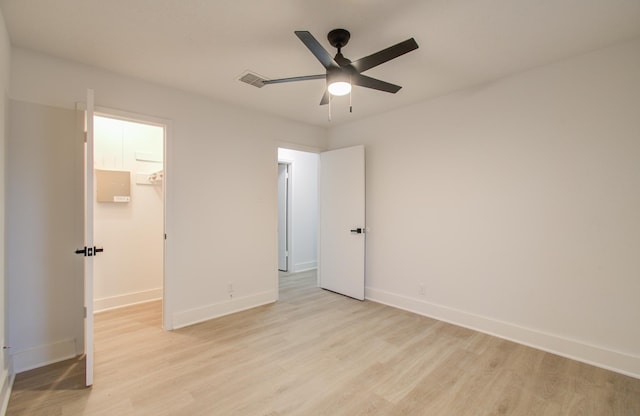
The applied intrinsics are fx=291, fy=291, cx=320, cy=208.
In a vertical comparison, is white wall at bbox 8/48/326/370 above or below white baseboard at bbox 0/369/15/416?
above

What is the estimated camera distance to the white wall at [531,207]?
231 cm

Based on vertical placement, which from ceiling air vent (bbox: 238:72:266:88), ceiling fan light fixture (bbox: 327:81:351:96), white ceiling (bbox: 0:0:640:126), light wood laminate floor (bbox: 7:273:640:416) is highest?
white ceiling (bbox: 0:0:640:126)

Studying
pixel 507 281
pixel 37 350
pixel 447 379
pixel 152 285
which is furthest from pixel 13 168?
pixel 507 281

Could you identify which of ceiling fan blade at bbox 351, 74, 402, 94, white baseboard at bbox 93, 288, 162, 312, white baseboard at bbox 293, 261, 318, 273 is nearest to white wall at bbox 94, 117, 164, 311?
white baseboard at bbox 93, 288, 162, 312

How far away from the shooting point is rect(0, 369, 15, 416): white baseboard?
1.83 meters

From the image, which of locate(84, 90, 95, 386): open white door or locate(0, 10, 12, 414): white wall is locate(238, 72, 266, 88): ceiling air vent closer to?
locate(84, 90, 95, 386): open white door

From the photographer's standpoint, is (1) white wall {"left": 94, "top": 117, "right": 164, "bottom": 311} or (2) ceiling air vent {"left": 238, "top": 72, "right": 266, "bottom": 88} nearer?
(2) ceiling air vent {"left": 238, "top": 72, "right": 266, "bottom": 88}

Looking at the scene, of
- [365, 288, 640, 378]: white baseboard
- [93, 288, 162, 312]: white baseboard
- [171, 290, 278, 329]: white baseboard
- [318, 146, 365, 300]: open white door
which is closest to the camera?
[365, 288, 640, 378]: white baseboard

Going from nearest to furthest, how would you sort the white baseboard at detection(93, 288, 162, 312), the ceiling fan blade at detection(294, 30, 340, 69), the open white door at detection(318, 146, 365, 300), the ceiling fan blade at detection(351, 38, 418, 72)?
the ceiling fan blade at detection(294, 30, 340, 69)
the ceiling fan blade at detection(351, 38, 418, 72)
the white baseboard at detection(93, 288, 162, 312)
the open white door at detection(318, 146, 365, 300)

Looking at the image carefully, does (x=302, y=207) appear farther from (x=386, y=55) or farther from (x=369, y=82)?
(x=386, y=55)

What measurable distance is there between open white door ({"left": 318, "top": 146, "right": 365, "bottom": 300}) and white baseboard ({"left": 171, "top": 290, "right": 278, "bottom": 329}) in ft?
3.22

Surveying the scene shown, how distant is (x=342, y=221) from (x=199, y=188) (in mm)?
2008

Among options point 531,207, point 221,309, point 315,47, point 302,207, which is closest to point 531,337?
point 531,207

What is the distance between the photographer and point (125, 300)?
3.76 meters
